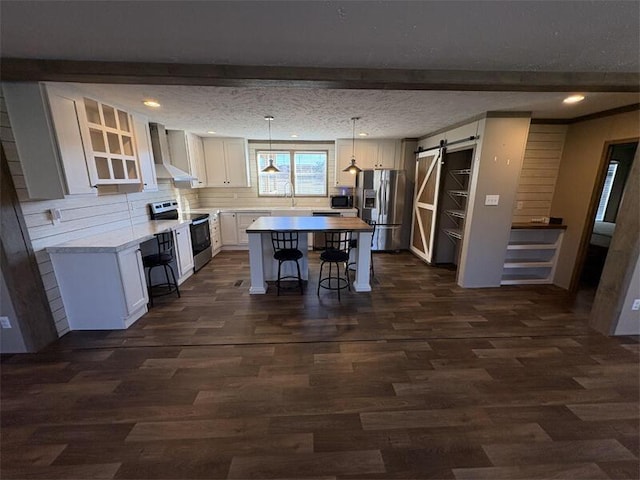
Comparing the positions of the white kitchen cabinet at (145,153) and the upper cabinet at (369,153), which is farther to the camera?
the upper cabinet at (369,153)

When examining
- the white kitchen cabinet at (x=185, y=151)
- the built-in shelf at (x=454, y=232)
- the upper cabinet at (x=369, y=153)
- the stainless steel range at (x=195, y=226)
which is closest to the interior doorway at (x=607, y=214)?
the built-in shelf at (x=454, y=232)

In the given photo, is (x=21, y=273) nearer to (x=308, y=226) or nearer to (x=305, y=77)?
(x=308, y=226)

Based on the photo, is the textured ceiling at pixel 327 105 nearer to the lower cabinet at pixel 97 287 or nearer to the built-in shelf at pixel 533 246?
the lower cabinet at pixel 97 287

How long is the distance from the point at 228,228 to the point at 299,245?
2.50 m

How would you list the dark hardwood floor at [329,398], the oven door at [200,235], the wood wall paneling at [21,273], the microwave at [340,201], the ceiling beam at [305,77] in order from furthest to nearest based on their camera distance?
the microwave at [340,201] → the oven door at [200,235] → the wood wall paneling at [21,273] → the ceiling beam at [305,77] → the dark hardwood floor at [329,398]

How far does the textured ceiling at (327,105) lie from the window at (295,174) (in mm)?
1637

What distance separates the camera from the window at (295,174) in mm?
5836

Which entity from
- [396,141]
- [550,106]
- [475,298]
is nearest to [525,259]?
[475,298]

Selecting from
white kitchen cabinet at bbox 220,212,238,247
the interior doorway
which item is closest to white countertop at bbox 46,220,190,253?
white kitchen cabinet at bbox 220,212,238,247

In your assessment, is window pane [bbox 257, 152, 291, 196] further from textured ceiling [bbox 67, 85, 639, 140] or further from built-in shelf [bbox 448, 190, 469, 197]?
built-in shelf [bbox 448, 190, 469, 197]

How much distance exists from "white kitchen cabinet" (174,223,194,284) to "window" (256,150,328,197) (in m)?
2.36

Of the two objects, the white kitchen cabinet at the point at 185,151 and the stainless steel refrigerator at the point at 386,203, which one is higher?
the white kitchen cabinet at the point at 185,151

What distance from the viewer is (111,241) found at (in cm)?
264

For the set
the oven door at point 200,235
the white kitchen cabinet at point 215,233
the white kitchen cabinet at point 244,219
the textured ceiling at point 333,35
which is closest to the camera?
the textured ceiling at point 333,35
